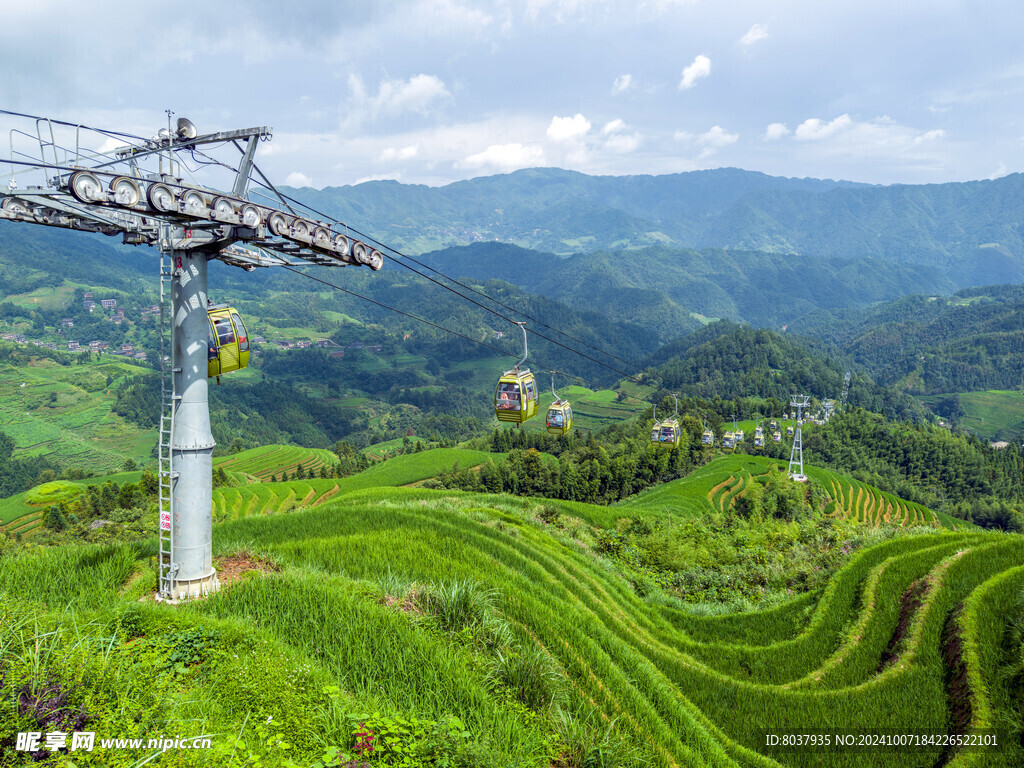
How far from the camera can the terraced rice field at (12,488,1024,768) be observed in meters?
8.23

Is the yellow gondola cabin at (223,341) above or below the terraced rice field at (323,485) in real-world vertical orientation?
above

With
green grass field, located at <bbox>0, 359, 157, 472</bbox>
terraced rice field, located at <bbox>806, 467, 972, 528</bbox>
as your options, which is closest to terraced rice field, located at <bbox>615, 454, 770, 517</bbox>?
terraced rice field, located at <bbox>806, 467, 972, 528</bbox>

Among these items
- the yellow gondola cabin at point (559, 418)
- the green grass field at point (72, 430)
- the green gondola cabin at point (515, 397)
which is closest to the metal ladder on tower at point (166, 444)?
the green gondola cabin at point (515, 397)

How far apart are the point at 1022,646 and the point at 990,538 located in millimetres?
8991

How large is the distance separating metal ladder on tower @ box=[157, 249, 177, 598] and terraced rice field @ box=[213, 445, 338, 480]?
4386 inches

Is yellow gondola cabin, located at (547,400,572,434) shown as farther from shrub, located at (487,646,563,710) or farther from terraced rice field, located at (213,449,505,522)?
terraced rice field, located at (213,449,505,522)

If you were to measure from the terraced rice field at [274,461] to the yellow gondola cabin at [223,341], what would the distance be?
111 m

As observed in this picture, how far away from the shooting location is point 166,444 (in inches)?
444

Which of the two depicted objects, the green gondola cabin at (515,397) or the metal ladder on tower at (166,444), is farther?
the green gondola cabin at (515,397)

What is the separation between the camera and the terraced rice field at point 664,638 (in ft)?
27.0

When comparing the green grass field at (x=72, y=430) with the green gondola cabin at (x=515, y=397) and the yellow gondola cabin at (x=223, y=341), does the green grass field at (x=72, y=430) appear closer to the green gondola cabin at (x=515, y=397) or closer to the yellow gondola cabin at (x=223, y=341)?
the green gondola cabin at (x=515, y=397)

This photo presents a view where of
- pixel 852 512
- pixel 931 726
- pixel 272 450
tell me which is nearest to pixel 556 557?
pixel 931 726

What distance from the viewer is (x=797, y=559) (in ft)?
86.1

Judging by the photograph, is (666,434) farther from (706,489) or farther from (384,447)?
(384,447)
